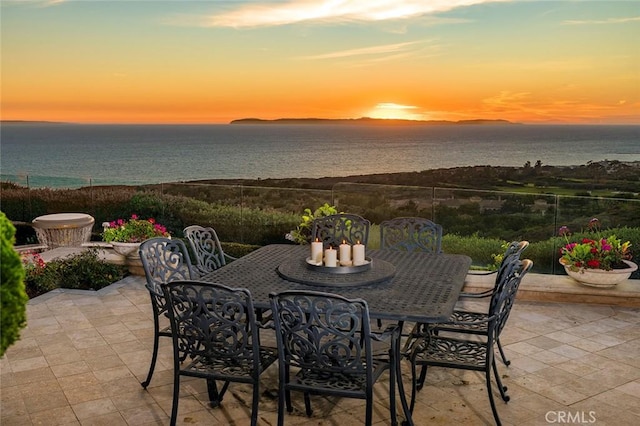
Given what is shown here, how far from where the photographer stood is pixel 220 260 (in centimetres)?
517

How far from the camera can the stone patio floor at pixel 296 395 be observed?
12.4 feet

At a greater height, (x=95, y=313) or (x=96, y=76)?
(x=96, y=76)

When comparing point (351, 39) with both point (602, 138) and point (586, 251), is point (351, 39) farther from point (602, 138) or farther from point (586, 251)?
point (602, 138)

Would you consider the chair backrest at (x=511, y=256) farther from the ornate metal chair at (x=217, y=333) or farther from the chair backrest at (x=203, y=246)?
the chair backrest at (x=203, y=246)

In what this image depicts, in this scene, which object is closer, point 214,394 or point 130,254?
point 214,394

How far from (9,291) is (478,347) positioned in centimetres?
270

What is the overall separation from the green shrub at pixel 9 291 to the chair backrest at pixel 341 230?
3.68 meters

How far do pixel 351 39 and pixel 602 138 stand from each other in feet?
60.0

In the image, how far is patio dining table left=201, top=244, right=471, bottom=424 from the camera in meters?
3.44

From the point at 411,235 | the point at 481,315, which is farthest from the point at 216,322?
the point at 411,235

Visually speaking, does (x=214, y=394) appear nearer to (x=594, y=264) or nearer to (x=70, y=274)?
(x=70, y=274)

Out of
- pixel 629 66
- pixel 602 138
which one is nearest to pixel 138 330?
pixel 629 66

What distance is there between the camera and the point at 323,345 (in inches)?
126

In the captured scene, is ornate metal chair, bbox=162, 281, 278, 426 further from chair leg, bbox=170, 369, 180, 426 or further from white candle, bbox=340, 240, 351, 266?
white candle, bbox=340, 240, 351, 266
